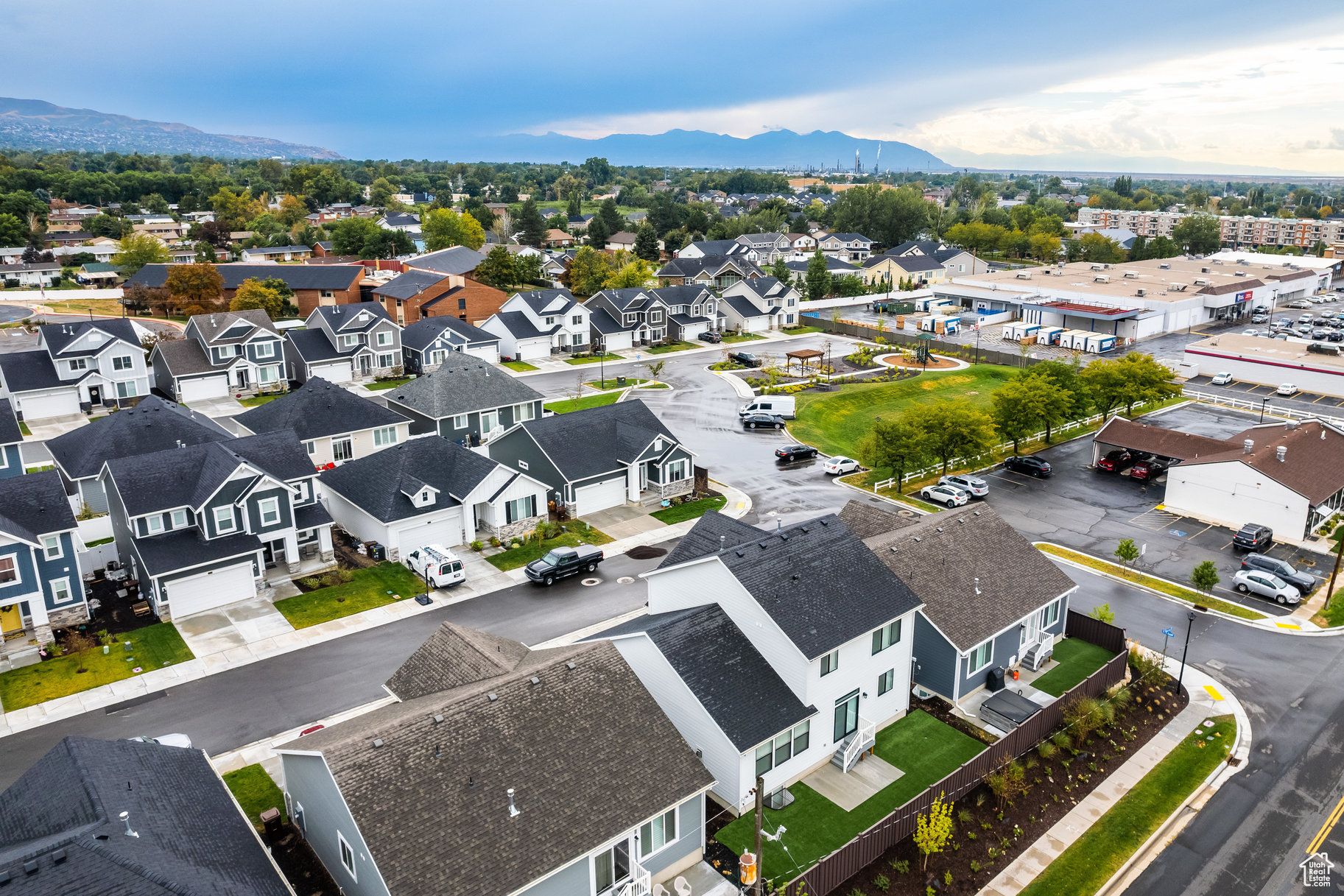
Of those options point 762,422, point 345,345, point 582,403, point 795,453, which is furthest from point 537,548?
point 345,345

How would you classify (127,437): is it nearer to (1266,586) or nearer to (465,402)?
(465,402)

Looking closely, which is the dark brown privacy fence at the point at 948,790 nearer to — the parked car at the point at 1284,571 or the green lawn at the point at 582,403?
the parked car at the point at 1284,571

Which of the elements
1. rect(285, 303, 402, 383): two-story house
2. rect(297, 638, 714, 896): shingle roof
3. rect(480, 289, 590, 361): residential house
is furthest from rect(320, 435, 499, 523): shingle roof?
rect(480, 289, 590, 361): residential house

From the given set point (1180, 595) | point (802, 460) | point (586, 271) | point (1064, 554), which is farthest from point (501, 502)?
point (586, 271)

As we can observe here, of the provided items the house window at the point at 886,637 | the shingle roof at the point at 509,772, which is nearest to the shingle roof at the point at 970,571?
the house window at the point at 886,637

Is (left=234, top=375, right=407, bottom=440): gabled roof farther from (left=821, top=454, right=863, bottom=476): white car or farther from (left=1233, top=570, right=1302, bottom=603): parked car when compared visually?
(left=1233, top=570, right=1302, bottom=603): parked car

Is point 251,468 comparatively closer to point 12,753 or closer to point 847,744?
point 12,753

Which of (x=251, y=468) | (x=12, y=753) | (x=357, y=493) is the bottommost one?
(x=12, y=753)
